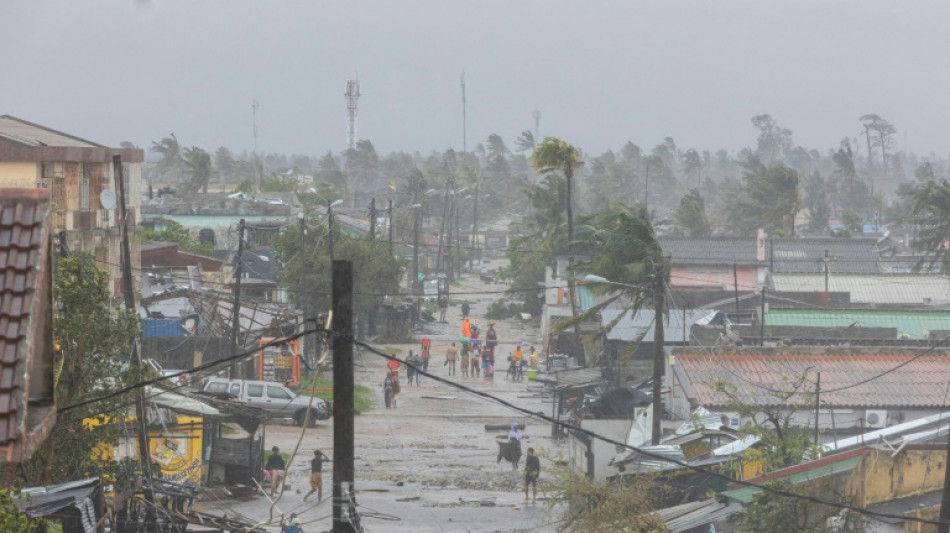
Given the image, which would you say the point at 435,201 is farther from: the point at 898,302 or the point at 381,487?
the point at 381,487

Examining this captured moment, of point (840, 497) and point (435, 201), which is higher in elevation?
point (435, 201)

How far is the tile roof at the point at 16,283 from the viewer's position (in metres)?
6.87

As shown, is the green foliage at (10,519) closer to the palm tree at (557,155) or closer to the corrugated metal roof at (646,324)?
the corrugated metal roof at (646,324)

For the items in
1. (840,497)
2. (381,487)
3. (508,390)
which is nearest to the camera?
(840,497)

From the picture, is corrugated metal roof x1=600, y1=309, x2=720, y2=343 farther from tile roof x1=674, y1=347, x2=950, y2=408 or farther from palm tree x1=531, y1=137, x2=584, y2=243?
palm tree x1=531, y1=137, x2=584, y2=243

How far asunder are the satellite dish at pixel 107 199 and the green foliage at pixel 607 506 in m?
16.3

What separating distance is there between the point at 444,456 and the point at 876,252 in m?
35.8

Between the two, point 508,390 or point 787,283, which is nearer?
point 508,390

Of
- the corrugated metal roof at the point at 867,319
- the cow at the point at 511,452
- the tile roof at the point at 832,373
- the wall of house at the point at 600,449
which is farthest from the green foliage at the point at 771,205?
the wall of house at the point at 600,449

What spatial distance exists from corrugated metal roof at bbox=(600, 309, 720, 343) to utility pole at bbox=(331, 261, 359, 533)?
2242 cm

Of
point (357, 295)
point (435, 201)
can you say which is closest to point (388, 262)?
point (357, 295)

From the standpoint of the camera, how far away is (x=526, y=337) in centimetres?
4888

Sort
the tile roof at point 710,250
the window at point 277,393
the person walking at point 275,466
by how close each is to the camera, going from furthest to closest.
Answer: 1. the tile roof at point 710,250
2. the window at point 277,393
3. the person walking at point 275,466

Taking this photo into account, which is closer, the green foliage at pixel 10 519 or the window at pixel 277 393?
the green foliage at pixel 10 519
